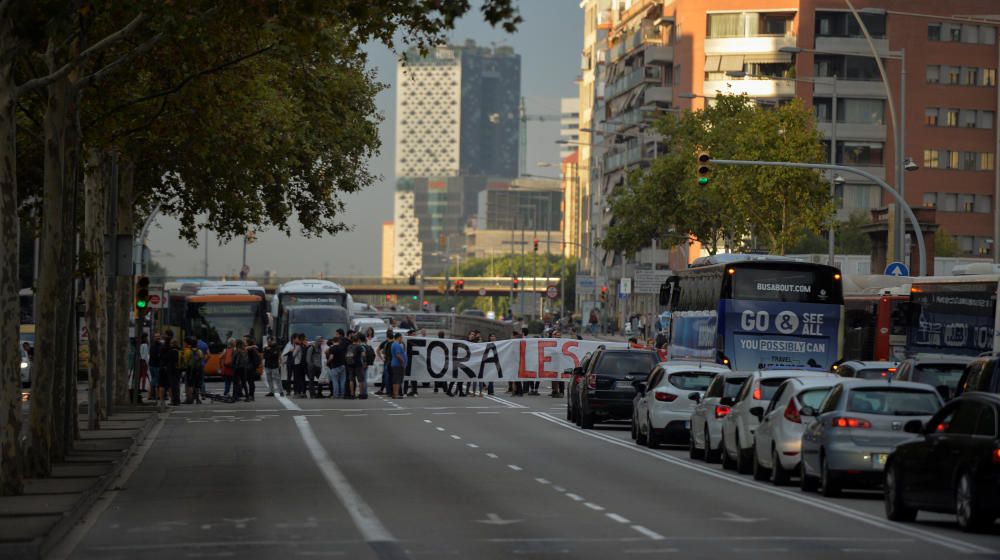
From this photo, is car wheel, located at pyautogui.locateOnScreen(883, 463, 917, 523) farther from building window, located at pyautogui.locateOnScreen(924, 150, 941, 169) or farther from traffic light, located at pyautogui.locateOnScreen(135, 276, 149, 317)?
building window, located at pyautogui.locateOnScreen(924, 150, 941, 169)

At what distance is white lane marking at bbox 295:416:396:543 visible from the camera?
16641 mm

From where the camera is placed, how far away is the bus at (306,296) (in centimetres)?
6688

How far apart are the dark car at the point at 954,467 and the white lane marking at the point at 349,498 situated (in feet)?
16.2

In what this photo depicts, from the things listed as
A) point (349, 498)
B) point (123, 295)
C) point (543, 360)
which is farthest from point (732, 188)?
point (349, 498)

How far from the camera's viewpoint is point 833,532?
55.4 feet

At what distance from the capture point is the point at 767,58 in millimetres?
108188

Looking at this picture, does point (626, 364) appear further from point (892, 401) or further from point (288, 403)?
point (892, 401)

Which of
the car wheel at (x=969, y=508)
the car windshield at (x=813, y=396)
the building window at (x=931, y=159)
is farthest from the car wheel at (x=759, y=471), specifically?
the building window at (x=931, y=159)

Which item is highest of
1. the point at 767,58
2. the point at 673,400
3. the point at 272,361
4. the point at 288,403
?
the point at 767,58

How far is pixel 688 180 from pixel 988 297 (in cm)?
4188

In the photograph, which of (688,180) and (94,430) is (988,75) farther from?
(94,430)

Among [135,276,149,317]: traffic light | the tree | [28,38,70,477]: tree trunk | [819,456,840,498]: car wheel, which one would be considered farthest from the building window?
[819,456,840,498]: car wheel

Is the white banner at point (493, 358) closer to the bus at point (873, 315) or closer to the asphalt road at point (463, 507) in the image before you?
the bus at point (873, 315)

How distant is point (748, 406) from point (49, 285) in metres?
9.18
